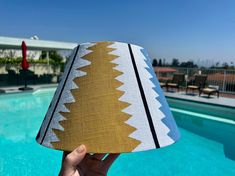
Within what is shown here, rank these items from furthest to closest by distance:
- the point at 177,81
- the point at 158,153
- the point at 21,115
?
the point at 177,81, the point at 21,115, the point at 158,153

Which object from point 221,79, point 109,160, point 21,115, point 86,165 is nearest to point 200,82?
point 221,79

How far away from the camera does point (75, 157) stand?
25.0 inches

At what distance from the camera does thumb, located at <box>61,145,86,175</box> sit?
0.59m

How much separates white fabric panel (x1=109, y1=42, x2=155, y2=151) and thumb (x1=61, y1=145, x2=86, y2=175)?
143 mm

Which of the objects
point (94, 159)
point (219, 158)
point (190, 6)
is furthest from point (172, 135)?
point (190, 6)

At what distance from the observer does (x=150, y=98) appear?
Result: 0.64m

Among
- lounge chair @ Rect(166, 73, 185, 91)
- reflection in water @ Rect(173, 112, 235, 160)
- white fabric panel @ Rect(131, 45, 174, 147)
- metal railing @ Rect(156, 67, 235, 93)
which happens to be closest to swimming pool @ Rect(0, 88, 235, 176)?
reflection in water @ Rect(173, 112, 235, 160)

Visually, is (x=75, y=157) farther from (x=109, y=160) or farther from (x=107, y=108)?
(x=109, y=160)

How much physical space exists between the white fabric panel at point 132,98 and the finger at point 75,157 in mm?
139

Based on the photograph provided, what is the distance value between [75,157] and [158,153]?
4907 mm

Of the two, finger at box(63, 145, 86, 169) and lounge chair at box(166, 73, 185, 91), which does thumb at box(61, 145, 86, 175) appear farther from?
lounge chair at box(166, 73, 185, 91)

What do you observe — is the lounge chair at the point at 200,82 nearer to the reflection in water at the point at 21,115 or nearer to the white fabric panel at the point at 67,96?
the reflection in water at the point at 21,115

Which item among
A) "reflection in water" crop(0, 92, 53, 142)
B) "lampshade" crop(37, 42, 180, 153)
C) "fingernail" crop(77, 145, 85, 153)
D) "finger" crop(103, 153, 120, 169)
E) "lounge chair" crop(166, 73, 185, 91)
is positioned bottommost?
"reflection in water" crop(0, 92, 53, 142)

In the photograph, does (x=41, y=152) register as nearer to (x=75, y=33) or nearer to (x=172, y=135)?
(x=172, y=135)
